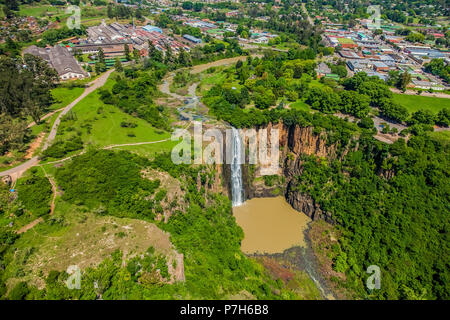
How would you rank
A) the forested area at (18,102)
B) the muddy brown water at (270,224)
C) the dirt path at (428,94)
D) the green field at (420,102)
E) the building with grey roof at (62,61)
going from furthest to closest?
the building with grey roof at (62,61) < the dirt path at (428,94) < the green field at (420,102) < the muddy brown water at (270,224) < the forested area at (18,102)

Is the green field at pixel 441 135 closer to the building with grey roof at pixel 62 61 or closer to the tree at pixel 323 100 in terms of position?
the tree at pixel 323 100

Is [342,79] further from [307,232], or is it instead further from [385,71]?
[307,232]

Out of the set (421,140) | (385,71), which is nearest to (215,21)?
(385,71)

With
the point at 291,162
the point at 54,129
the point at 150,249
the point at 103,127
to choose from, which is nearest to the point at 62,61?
the point at 54,129

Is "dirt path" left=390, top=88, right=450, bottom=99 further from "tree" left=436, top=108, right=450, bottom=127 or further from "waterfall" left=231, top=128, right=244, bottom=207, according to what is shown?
"waterfall" left=231, top=128, right=244, bottom=207

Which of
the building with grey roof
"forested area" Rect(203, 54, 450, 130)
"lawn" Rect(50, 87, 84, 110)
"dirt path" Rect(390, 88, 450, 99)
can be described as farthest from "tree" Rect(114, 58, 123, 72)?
"dirt path" Rect(390, 88, 450, 99)

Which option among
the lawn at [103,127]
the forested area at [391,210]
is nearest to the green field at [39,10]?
the lawn at [103,127]
